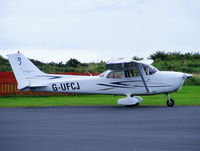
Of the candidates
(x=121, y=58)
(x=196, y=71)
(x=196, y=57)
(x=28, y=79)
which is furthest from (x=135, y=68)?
(x=196, y=57)

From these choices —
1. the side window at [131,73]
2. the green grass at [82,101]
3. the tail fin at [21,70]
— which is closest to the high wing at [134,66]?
the side window at [131,73]

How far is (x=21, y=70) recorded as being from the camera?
2264 centimetres

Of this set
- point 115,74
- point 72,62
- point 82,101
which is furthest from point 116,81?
point 72,62

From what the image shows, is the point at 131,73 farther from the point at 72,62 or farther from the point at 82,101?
the point at 72,62

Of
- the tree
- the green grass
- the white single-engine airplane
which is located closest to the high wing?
the white single-engine airplane

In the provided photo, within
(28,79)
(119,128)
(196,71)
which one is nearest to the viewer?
(119,128)

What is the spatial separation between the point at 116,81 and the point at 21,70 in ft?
15.7

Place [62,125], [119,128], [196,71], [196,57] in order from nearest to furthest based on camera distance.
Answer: [119,128], [62,125], [196,71], [196,57]

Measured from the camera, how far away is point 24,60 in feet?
74.8

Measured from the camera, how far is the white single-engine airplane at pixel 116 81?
21016 millimetres

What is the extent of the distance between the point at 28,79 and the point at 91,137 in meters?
12.8

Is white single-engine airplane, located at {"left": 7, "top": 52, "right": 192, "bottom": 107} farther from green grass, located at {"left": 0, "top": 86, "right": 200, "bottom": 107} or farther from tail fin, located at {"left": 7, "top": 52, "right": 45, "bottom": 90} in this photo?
green grass, located at {"left": 0, "top": 86, "right": 200, "bottom": 107}

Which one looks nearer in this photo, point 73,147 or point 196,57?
point 73,147

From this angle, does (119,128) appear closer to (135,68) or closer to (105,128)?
(105,128)
